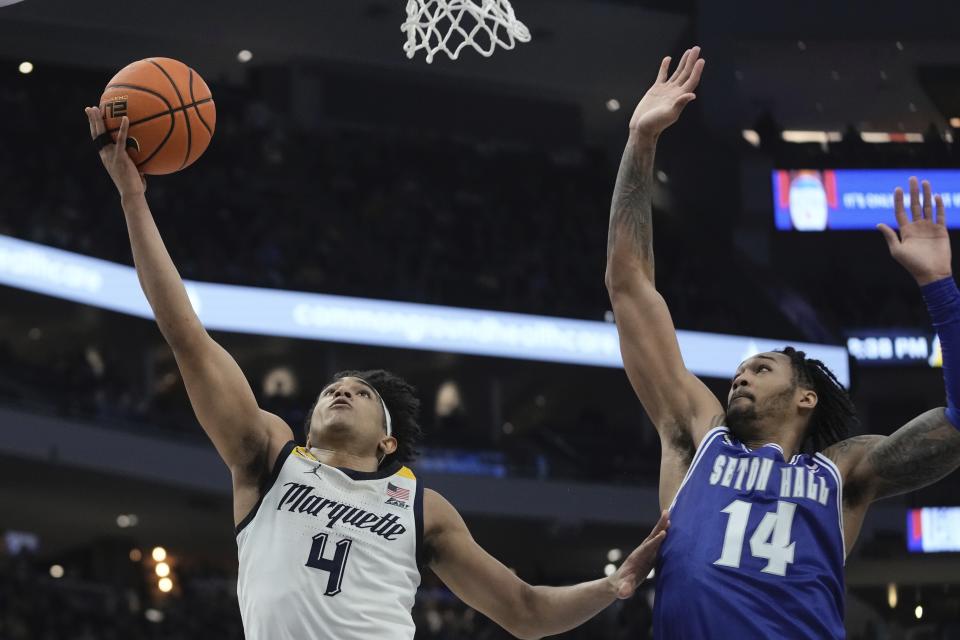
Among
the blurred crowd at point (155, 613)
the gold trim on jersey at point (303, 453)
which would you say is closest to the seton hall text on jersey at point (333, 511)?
the gold trim on jersey at point (303, 453)

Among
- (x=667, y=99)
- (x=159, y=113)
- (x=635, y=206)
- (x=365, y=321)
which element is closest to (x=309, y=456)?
(x=159, y=113)

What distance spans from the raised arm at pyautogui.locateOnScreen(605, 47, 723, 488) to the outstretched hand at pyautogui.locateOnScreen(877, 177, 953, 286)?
0.72 meters

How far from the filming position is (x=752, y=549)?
3.94 m

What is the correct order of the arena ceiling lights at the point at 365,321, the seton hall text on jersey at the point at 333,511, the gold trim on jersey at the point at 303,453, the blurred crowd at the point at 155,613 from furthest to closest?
the arena ceiling lights at the point at 365,321 < the blurred crowd at the point at 155,613 < the gold trim on jersey at the point at 303,453 < the seton hall text on jersey at the point at 333,511

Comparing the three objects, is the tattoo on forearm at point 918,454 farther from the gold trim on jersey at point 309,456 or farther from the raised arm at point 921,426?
the gold trim on jersey at point 309,456

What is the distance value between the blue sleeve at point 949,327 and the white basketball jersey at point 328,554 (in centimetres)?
165

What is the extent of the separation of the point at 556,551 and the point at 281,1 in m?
9.94

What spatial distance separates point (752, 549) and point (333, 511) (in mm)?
1254

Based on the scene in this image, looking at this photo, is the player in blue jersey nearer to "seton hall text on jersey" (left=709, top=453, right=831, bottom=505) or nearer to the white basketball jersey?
"seton hall text on jersey" (left=709, top=453, right=831, bottom=505)

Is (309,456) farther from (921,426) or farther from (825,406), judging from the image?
(921,426)

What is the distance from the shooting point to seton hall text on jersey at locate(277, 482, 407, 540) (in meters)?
4.14

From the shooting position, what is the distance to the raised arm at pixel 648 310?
14.3ft

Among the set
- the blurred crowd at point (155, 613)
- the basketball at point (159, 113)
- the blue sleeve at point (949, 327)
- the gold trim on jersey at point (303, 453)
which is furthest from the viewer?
the blurred crowd at point (155, 613)

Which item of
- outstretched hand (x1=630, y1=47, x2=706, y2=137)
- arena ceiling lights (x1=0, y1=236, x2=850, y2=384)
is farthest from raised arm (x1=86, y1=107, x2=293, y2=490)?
arena ceiling lights (x1=0, y1=236, x2=850, y2=384)
